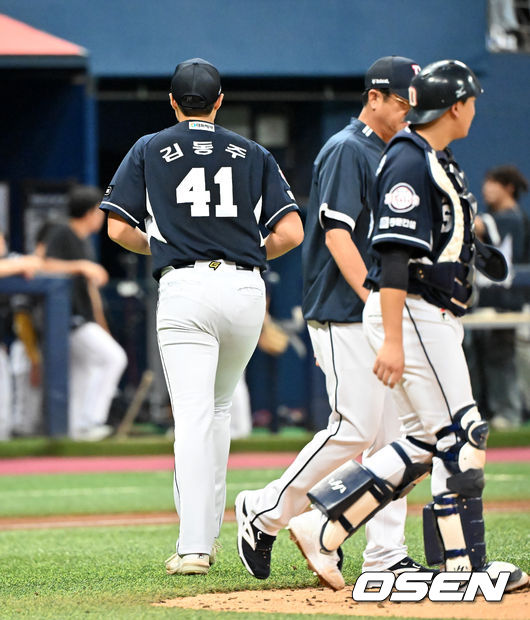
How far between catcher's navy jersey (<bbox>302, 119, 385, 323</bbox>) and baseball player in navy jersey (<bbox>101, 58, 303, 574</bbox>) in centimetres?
22

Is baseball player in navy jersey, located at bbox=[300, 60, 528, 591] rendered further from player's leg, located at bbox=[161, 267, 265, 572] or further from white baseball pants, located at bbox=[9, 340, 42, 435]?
white baseball pants, located at bbox=[9, 340, 42, 435]

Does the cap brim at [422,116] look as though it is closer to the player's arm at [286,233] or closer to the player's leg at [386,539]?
the player's arm at [286,233]

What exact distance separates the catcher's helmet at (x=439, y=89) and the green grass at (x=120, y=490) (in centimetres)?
449

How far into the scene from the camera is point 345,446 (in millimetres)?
5262

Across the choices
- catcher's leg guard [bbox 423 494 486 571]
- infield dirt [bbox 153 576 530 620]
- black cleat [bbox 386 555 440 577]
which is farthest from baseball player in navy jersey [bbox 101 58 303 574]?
catcher's leg guard [bbox 423 494 486 571]

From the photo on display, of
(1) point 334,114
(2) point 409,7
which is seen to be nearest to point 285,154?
(1) point 334,114

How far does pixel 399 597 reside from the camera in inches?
183

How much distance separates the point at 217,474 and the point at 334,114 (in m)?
11.6

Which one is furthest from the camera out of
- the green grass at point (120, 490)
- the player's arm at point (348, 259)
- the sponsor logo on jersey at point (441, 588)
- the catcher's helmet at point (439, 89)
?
the green grass at point (120, 490)

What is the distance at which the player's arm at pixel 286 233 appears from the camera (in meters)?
5.79

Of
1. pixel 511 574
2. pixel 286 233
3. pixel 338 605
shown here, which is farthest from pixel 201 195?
pixel 511 574

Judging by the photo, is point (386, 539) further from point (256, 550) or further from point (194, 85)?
point (194, 85)

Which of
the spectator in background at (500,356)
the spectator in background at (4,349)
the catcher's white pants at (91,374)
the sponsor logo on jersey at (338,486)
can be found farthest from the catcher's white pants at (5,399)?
the sponsor logo on jersey at (338,486)

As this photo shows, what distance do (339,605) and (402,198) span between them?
4.79ft
